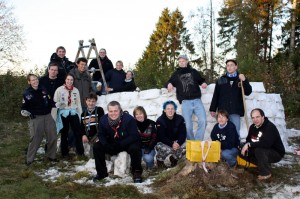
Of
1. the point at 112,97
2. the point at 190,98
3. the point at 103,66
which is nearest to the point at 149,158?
the point at 190,98

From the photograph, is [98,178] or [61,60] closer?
[98,178]

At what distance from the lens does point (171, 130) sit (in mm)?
5359

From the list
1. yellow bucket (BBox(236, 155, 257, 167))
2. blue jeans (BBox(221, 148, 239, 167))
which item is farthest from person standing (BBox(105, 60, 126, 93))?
yellow bucket (BBox(236, 155, 257, 167))

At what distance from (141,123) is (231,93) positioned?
5.30 feet

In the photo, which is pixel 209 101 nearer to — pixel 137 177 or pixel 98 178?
pixel 137 177

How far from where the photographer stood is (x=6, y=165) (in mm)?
5559

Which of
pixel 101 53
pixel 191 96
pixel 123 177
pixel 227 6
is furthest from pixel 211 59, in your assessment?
pixel 123 177

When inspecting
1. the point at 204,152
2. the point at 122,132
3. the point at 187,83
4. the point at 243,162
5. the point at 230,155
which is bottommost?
the point at 243,162

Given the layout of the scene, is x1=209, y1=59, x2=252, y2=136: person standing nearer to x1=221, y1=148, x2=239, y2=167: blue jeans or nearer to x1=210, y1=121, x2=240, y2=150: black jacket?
x1=210, y1=121, x2=240, y2=150: black jacket

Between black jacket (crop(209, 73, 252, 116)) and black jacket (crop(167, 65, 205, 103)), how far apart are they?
39cm

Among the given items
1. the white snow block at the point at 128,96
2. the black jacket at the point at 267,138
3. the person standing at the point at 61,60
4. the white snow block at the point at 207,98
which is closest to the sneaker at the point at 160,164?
the black jacket at the point at 267,138

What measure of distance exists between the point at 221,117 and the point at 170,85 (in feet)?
4.55

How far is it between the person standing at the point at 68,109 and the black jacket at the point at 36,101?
9.8 inches

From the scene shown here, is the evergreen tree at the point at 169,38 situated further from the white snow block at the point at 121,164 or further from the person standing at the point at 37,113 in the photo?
the white snow block at the point at 121,164
